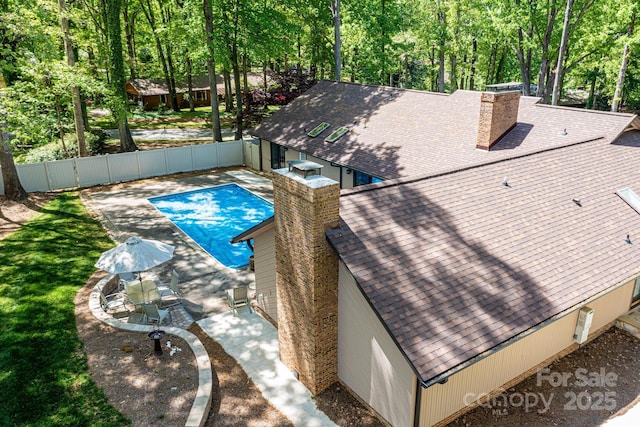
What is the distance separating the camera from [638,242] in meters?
11.3

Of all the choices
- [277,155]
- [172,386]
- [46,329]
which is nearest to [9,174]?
[46,329]

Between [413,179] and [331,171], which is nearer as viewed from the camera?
[413,179]

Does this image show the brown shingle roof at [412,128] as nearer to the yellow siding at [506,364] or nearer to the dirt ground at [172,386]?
the yellow siding at [506,364]

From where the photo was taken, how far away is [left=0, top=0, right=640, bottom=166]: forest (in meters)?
21.3

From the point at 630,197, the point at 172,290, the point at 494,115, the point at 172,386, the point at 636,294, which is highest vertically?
the point at 494,115

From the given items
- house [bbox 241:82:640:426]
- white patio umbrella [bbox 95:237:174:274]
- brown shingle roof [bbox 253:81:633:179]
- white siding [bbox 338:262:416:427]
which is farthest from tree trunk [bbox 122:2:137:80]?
white siding [bbox 338:262:416:427]

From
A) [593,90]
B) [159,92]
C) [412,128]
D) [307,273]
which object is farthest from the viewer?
[159,92]

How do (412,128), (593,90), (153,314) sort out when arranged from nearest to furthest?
1. (153,314)
2. (412,128)
3. (593,90)

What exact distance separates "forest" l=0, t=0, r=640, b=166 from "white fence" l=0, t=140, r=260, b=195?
1.39m

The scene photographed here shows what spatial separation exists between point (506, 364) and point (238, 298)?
729 centimetres

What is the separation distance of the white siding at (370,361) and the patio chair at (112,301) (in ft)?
23.3

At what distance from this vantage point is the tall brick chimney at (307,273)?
8.74m

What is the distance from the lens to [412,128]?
20.4 meters

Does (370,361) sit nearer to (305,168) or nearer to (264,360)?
(264,360)
